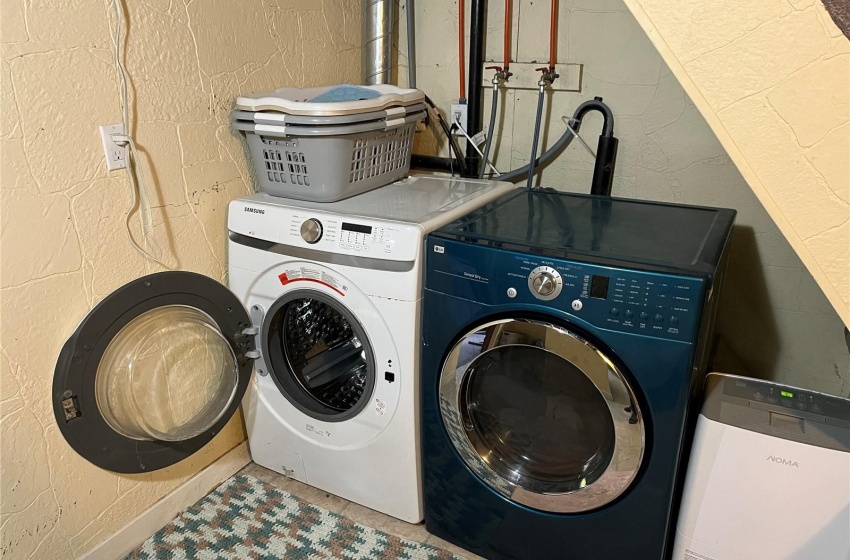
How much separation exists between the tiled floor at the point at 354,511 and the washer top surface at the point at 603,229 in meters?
0.87

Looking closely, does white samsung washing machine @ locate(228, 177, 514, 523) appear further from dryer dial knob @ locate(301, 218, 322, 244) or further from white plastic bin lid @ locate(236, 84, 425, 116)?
white plastic bin lid @ locate(236, 84, 425, 116)

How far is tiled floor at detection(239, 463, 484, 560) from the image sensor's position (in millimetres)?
1657

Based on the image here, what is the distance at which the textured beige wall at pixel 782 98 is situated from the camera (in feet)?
3.02

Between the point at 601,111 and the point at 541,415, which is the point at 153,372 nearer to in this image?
the point at 541,415

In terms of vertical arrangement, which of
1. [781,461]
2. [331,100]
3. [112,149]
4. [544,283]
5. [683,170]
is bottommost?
[781,461]

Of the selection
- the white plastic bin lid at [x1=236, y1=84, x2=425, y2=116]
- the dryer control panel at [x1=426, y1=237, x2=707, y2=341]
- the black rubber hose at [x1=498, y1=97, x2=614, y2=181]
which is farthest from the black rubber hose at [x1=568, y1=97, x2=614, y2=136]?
the dryer control panel at [x1=426, y1=237, x2=707, y2=341]

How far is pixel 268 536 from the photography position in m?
1.67

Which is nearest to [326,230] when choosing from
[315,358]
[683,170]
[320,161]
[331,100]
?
[320,161]

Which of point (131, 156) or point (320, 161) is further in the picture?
point (320, 161)

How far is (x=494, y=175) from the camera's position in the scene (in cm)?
214

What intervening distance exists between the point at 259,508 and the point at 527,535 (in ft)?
2.65

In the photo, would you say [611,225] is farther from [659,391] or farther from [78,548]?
[78,548]

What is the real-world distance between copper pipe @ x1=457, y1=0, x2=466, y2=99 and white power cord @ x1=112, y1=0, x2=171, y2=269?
3.49ft

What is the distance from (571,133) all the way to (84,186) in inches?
55.7
